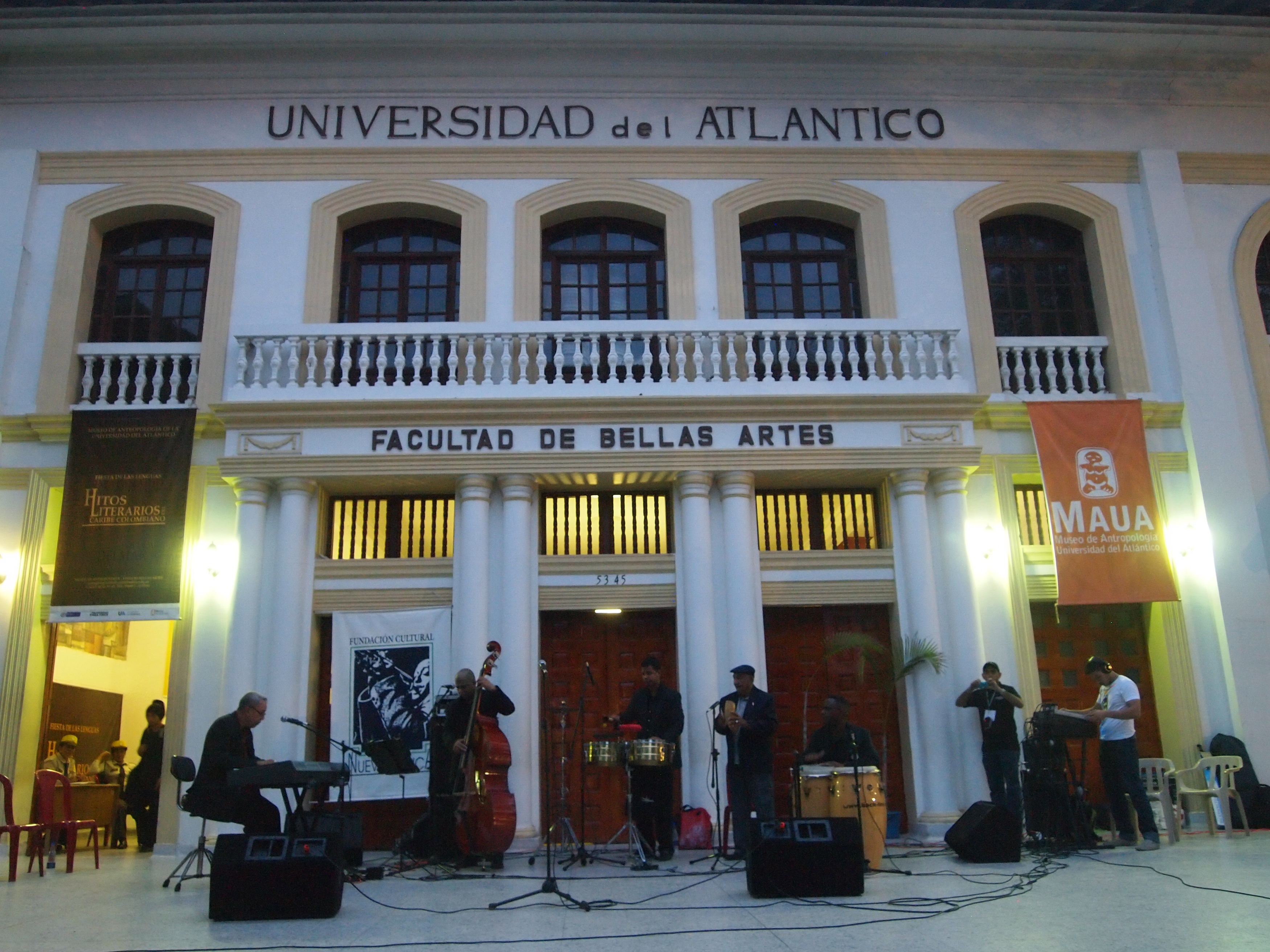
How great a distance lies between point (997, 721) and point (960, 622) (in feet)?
4.58

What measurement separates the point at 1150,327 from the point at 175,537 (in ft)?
37.3

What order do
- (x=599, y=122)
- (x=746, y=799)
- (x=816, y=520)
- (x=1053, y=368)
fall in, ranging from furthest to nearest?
(x=599, y=122) → (x=1053, y=368) → (x=816, y=520) → (x=746, y=799)

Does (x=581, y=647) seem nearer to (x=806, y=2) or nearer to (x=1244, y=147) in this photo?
(x=806, y=2)

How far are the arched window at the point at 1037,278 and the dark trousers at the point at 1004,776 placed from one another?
5.38m

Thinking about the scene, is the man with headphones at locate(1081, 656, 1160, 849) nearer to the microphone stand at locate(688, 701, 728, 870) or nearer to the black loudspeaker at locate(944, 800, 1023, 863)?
the black loudspeaker at locate(944, 800, 1023, 863)

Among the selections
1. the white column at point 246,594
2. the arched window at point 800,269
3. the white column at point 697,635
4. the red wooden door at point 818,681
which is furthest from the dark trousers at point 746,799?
the arched window at point 800,269

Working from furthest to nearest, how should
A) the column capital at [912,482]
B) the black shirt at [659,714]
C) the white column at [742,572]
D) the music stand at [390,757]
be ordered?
1. the column capital at [912,482]
2. the white column at [742,572]
3. the black shirt at [659,714]
4. the music stand at [390,757]

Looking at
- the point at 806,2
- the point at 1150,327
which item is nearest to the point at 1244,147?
the point at 1150,327

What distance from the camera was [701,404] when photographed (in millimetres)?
11445

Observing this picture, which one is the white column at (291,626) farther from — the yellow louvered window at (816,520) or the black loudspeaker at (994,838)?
the black loudspeaker at (994,838)

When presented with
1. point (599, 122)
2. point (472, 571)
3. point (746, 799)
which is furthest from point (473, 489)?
point (599, 122)

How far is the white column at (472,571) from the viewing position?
424 inches

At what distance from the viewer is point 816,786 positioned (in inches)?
332

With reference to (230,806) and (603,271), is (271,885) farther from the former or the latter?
(603,271)
